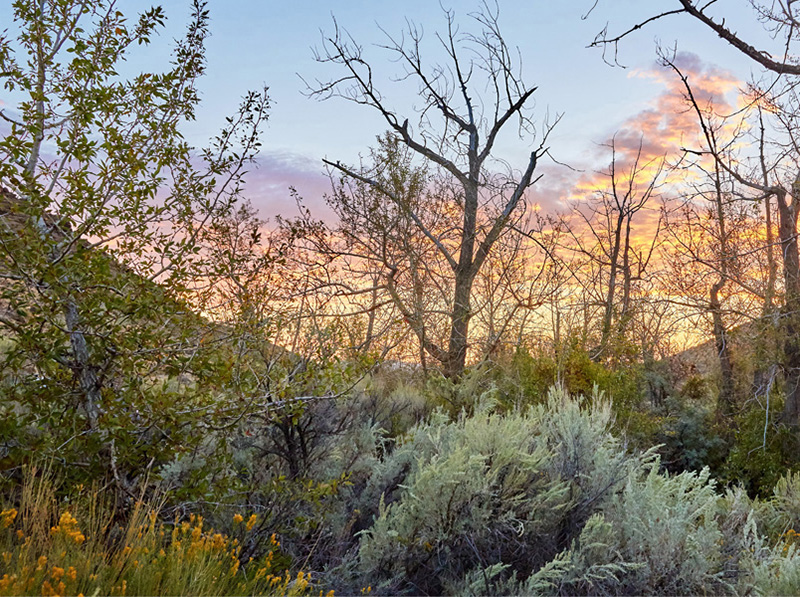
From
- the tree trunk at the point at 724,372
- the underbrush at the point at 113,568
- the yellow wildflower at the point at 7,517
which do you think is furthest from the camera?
the tree trunk at the point at 724,372

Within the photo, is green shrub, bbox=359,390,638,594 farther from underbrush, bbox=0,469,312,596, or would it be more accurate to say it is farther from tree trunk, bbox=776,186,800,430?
tree trunk, bbox=776,186,800,430

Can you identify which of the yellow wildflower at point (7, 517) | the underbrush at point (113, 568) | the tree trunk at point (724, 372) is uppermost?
the tree trunk at point (724, 372)

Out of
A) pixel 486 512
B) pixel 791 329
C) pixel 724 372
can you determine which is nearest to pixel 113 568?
pixel 486 512

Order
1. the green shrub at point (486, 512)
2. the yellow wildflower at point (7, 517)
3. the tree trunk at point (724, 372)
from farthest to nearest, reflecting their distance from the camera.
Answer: the tree trunk at point (724, 372) → the green shrub at point (486, 512) → the yellow wildflower at point (7, 517)

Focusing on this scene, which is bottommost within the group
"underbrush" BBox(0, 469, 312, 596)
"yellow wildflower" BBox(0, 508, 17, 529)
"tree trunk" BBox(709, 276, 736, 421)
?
"underbrush" BBox(0, 469, 312, 596)

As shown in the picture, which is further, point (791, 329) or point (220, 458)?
point (791, 329)

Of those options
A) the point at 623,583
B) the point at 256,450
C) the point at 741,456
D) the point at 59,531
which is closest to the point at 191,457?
the point at 256,450

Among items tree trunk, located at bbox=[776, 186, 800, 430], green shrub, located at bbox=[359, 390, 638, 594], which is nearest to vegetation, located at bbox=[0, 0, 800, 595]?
green shrub, located at bbox=[359, 390, 638, 594]

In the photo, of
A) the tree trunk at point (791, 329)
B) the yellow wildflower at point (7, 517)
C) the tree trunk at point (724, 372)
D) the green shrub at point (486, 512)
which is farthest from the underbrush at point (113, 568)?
the tree trunk at point (724, 372)

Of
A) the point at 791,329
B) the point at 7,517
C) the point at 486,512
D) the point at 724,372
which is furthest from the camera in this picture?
the point at 724,372

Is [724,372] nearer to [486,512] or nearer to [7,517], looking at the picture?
[486,512]

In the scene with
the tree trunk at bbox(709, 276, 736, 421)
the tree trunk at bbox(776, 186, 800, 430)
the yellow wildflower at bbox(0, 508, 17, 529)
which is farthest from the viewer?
the tree trunk at bbox(709, 276, 736, 421)

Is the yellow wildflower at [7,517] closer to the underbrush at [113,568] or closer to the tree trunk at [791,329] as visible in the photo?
the underbrush at [113,568]

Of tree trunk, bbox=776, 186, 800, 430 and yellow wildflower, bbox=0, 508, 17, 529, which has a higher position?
tree trunk, bbox=776, 186, 800, 430
